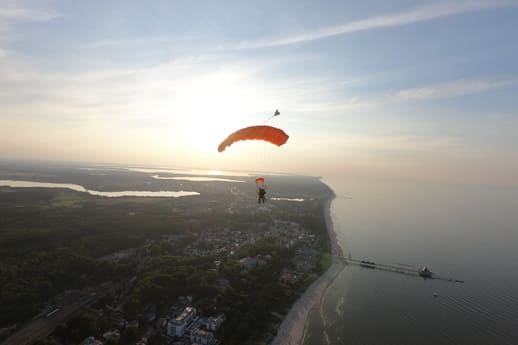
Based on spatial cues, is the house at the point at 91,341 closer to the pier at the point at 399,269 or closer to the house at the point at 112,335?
the house at the point at 112,335

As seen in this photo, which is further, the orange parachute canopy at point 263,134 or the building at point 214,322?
the building at point 214,322

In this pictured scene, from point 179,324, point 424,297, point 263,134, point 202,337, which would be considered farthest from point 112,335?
point 424,297

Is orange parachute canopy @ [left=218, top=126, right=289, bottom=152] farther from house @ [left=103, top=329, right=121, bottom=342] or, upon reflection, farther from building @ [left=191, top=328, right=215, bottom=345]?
house @ [left=103, top=329, right=121, bottom=342]

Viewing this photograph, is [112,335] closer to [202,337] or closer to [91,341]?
[91,341]

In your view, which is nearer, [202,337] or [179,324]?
[202,337]

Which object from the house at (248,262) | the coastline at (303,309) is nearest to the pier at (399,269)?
the coastline at (303,309)

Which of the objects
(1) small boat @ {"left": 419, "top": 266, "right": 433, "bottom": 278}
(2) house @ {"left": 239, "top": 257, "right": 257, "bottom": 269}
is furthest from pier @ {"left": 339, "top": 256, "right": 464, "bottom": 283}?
(2) house @ {"left": 239, "top": 257, "right": 257, "bottom": 269}
